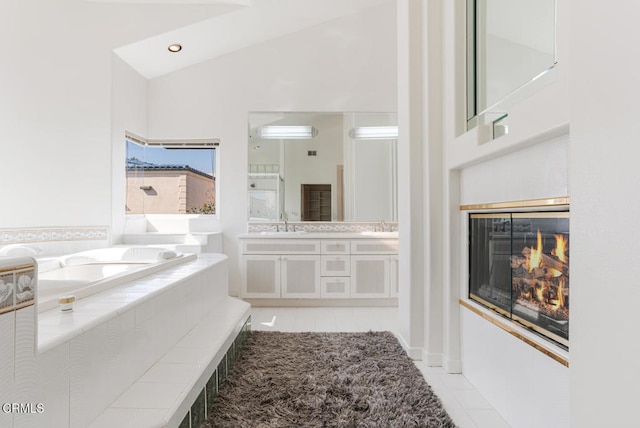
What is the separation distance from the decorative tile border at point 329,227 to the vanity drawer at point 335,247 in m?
0.44

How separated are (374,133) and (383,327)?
2.32m

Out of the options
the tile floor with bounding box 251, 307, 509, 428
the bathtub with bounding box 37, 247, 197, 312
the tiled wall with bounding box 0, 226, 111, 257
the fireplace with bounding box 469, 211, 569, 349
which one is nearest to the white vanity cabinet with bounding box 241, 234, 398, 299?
the tile floor with bounding box 251, 307, 509, 428

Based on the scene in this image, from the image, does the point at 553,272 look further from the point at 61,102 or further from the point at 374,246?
the point at 61,102

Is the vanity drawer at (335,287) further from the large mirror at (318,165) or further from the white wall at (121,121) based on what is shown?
the white wall at (121,121)

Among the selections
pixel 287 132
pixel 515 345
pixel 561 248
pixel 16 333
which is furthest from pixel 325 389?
pixel 287 132

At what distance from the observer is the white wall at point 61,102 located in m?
2.95

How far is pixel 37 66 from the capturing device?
3.09 metres

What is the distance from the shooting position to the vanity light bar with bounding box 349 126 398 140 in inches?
171

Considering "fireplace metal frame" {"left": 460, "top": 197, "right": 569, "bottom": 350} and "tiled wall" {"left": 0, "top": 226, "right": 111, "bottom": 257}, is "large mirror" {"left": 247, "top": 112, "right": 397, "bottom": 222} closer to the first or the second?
"tiled wall" {"left": 0, "top": 226, "right": 111, "bottom": 257}

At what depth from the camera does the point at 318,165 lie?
4395 millimetres

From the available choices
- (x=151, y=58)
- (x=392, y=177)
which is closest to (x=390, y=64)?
(x=392, y=177)

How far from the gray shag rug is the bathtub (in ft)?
2.56

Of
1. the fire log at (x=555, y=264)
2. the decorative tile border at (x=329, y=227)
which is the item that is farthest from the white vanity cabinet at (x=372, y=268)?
the fire log at (x=555, y=264)

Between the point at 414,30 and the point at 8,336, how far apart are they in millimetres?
2697
